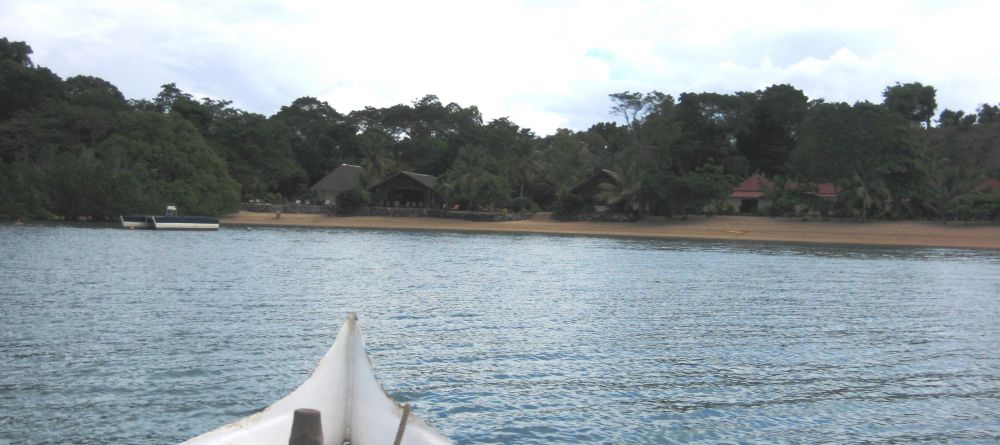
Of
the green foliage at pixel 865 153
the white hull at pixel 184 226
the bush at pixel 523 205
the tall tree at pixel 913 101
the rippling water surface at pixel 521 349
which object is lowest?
Answer: the rippling water surface at pixel 521 349

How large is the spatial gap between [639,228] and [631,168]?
5341mm

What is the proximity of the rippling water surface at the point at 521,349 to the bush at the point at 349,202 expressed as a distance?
144 feet

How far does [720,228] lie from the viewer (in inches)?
2500

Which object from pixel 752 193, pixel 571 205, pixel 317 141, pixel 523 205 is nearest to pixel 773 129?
pixel 752 193

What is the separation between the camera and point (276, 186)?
83.2 m

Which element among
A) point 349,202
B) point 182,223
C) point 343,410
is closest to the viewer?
point 343,410

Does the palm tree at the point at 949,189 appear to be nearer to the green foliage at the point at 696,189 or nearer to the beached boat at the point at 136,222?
the green foliage at the point at 696,189

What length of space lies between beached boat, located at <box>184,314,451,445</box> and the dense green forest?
59.5m

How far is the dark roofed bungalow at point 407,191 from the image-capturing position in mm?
76562

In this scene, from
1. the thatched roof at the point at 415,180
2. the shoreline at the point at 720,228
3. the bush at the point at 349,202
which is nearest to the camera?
the shoreline at the point at 720,228

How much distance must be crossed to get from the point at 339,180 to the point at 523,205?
2225 cm

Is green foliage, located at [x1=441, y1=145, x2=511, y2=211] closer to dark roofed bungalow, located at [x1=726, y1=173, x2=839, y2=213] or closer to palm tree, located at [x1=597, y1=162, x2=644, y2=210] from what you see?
palm tree, located at [x1=597, y1=162, x2=644, y2=210]

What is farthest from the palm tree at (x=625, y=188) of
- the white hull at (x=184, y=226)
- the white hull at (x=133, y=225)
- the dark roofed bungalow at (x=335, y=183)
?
the white hull at (x=133, y=225)

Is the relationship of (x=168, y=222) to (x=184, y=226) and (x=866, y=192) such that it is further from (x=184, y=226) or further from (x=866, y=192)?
(x=866, y=192)
